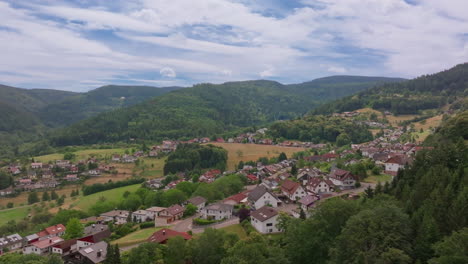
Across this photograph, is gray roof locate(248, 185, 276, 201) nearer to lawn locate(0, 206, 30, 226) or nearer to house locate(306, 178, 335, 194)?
house locate(306, 178, 335, 194)

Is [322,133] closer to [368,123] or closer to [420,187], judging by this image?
[368,123]

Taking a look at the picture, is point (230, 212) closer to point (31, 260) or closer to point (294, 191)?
point (294, 191)

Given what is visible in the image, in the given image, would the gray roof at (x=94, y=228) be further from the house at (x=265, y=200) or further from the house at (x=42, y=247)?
the house at (x=265, y=200)

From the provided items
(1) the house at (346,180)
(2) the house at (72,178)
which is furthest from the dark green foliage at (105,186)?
(1) the house at (346,180)

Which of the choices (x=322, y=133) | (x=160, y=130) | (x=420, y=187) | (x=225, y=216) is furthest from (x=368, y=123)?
(x=420, y=187)

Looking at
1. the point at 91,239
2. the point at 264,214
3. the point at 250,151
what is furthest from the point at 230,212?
the point at 250,151

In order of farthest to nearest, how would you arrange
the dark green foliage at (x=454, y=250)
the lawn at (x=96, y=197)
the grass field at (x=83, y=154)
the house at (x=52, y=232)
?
the grass field at (x=83, y=154)
the lawn at (x=96, y=197)
the house at (x=52, y=232)
the dark green foliage at (x=454, y=250)
